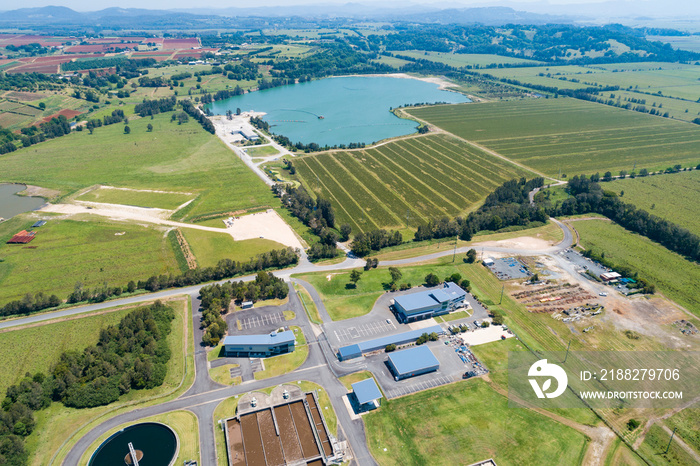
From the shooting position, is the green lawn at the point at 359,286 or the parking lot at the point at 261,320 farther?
the green lawn at the point at 359,286

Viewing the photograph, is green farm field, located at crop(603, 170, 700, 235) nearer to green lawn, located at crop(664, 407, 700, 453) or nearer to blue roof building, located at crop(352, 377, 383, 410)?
green lawn, located at crop(664, 407, 700, 453)

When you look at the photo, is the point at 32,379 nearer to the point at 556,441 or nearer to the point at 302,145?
the point at 556,441

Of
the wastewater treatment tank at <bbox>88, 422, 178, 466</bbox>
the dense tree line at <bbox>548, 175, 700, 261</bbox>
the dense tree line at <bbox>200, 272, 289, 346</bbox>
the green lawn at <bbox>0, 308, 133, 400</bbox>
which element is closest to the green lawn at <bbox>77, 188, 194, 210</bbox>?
the green lawn at <bbox>0, 308, 133, 400</bbox>

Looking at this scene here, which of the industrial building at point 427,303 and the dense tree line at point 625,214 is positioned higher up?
the dense tree line at point 625,214

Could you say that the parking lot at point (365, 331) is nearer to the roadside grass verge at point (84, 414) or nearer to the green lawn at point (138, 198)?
the roadside grass verge at point (84, 414)

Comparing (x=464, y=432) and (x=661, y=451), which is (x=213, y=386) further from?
(x=661, y=451)

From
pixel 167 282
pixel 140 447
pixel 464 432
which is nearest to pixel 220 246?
pixel 167 282

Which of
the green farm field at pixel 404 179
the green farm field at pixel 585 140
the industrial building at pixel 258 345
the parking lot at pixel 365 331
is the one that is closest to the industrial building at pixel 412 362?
the parking lot at pixel 365 331
